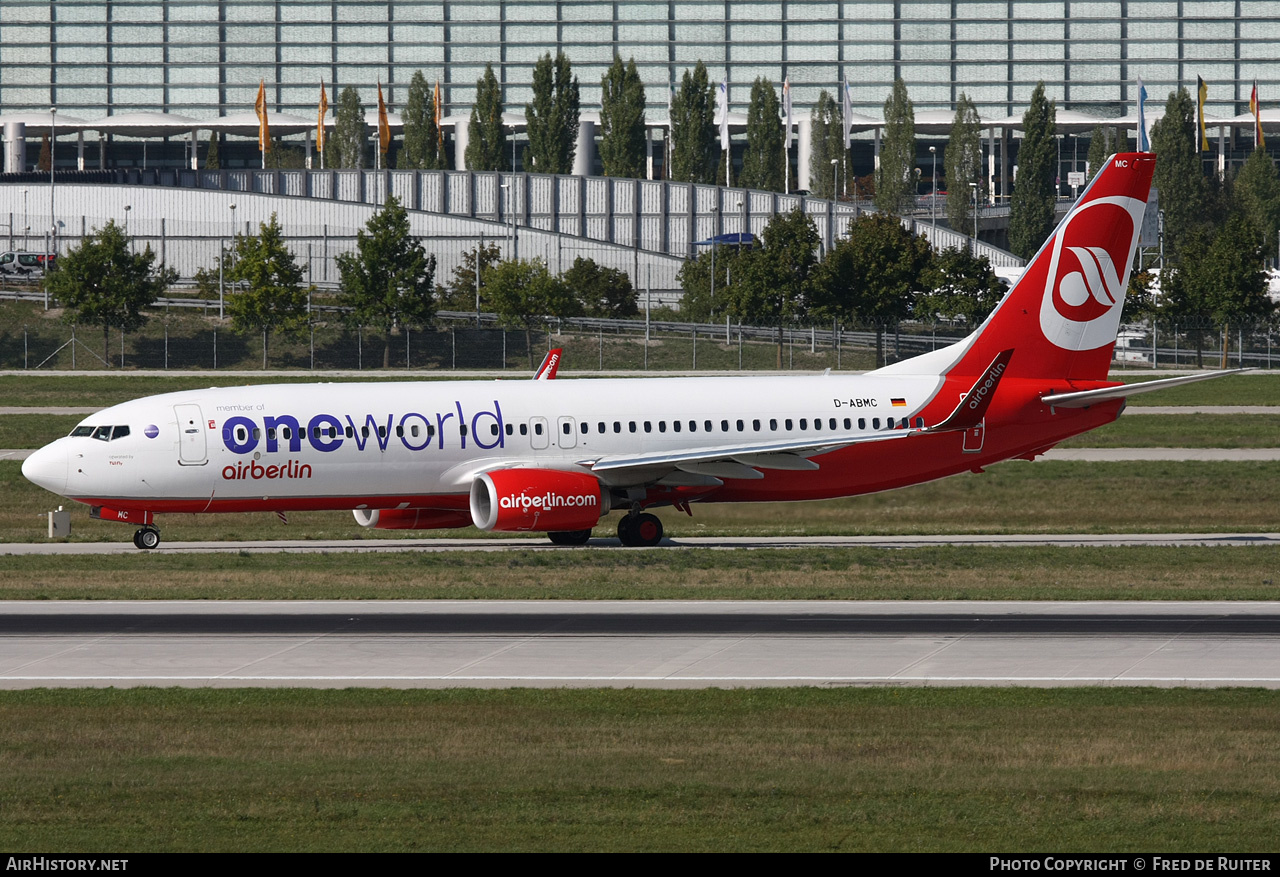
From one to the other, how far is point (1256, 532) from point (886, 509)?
9302 mm

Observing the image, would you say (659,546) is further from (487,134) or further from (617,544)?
(487,134)

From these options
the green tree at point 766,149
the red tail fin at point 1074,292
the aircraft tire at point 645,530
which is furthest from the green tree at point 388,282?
the green tree at point 766,149

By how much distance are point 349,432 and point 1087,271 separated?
18.8 meters

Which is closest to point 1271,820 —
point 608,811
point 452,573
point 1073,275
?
point 608,811

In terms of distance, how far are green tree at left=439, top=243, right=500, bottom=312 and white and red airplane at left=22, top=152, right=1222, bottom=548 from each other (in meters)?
74.7

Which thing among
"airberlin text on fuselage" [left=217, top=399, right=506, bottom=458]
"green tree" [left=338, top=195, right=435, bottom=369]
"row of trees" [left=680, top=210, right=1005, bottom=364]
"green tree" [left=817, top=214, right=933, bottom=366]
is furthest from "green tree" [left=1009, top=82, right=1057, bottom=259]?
"airberlin text on fuselage" [left=217, top=399, right=506, bottom=458]

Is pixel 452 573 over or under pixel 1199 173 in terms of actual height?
under

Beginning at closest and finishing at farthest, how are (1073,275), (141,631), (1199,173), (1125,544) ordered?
(141,631)
(1125,544)
(1073,275)
(1199,173)

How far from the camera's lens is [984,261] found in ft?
354

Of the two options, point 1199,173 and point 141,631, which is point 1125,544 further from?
point 1199,173

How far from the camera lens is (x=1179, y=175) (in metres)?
154

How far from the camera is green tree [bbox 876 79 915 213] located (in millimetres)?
163625

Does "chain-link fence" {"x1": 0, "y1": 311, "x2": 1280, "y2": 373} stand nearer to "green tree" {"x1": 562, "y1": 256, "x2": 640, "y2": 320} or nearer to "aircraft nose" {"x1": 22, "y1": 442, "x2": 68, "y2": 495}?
"green tree" {"x1": 562, "y1": 256, "x2": 640, "y2": 320}

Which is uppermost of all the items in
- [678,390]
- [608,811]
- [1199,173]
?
[1199,173]
